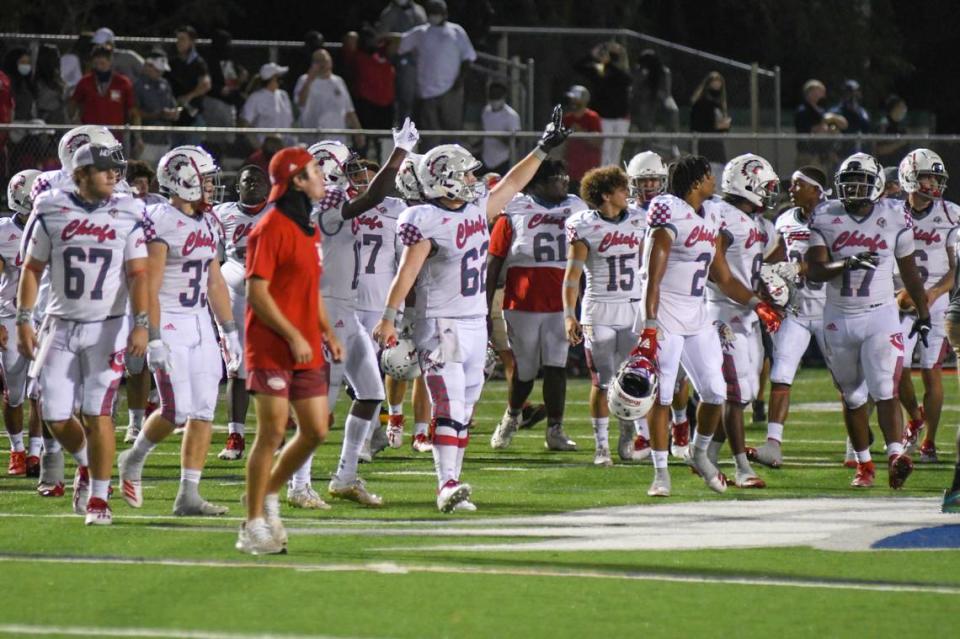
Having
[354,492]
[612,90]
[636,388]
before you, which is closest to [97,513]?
[354,492]

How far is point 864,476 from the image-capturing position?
39.0 feet

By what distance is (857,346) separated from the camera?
12055mm

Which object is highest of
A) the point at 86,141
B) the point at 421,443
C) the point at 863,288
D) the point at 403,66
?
the point at 403,66

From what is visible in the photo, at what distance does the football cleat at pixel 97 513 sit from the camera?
391 inches

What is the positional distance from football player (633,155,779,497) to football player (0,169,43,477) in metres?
4.17

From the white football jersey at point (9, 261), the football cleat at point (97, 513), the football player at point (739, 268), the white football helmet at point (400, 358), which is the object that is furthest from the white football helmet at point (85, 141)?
the football player at point (739, 268)

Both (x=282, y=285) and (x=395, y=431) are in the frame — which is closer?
(x=282, y=285)

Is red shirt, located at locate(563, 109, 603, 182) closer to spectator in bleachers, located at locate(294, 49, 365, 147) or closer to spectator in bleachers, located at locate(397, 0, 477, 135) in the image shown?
spectator in bleachers, located at locate(397, 0, 477, 135)

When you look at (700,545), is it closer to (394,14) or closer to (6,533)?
(6,533)

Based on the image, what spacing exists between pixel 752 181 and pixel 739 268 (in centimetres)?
79

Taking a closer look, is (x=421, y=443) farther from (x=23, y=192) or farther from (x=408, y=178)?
(x=23, y=192)

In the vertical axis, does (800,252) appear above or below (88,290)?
above

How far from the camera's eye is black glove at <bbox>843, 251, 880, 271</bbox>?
38.6 ft

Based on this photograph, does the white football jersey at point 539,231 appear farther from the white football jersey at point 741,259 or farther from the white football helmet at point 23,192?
the white football helmet at point 23,192
